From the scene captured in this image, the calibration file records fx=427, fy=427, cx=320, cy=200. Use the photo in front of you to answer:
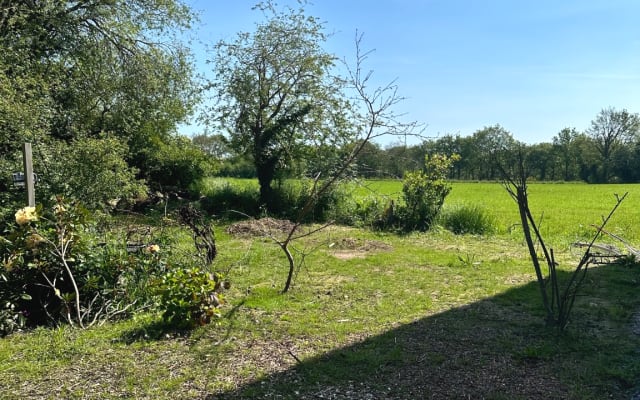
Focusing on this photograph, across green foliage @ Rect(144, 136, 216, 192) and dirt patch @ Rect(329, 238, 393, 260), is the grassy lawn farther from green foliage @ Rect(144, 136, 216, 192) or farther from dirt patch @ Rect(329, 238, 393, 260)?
green foliage @ Rect(144, 136, 216, 192)

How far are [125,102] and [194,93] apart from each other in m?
2.37

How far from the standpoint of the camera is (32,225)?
13.5ft

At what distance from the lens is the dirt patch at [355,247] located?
749 centimetres

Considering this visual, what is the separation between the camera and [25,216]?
3734 millimetres

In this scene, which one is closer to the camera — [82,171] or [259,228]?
[82,171]

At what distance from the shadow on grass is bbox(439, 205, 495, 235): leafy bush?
6.02 metres

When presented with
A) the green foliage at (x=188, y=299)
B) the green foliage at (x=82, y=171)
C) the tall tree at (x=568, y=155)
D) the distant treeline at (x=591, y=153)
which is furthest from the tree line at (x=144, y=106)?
the tall tree at (x=568, y=155)

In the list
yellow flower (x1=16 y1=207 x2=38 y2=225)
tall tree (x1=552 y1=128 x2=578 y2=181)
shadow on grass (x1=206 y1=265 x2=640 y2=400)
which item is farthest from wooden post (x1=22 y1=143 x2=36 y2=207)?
tall tree (x1=552 y1=128 x2=578 y2=181)

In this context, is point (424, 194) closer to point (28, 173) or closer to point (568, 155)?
point (28, 173)

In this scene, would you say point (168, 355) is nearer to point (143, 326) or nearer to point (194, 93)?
point (143, 326)

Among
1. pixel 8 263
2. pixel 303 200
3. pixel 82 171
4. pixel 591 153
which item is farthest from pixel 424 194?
→ pixel 591 153

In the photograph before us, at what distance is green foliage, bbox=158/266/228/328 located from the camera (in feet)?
12.1

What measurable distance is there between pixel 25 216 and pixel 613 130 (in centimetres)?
7046

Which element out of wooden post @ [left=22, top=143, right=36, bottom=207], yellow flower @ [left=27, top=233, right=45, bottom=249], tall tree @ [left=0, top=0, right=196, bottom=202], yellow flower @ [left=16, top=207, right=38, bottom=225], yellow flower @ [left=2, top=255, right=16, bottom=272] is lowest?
yellow flower @ [left=2, top=255, right=16, bottom=272]
